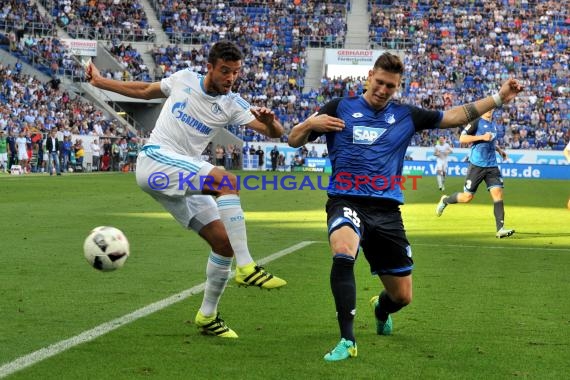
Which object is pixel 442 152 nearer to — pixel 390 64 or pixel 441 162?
pixel 441 162

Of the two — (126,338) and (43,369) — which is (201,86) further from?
(43,369)

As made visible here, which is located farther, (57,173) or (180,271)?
(57,173)

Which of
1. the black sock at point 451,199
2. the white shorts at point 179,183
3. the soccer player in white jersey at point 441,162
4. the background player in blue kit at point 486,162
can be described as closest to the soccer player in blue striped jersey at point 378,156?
the white shorts at point 179,183

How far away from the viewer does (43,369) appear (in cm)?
623

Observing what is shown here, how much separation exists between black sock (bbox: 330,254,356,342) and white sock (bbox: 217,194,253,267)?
0.81 m

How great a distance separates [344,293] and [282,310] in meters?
2.21

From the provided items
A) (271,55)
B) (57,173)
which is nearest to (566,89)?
(271,55)

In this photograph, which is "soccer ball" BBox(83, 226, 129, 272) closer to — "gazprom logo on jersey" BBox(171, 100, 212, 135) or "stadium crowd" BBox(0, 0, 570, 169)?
"gazprom logo on jersey" BBox(171, 100, 212, 135)

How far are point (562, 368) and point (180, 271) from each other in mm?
5922

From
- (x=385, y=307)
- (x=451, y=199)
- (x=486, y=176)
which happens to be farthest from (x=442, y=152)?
(x=385, y=307)

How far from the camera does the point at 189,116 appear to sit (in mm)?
8172

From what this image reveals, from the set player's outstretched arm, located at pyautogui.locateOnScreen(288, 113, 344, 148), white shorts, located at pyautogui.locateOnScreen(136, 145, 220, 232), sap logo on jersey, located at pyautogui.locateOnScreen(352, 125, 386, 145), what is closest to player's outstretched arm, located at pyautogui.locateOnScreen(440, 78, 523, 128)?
sap logo on jersey, located at pyautogui.locateOnScreen(352, 125, 386, 145)

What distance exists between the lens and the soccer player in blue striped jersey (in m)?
7.34

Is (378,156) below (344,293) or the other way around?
the other way around
